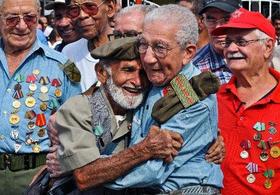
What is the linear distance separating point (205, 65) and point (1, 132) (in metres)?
1.72

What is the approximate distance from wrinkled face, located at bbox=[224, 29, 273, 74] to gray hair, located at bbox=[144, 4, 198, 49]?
888mm

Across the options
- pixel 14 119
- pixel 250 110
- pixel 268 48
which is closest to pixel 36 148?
pixel 14 119

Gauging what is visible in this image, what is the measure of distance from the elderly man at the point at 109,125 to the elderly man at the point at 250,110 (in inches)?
37.7

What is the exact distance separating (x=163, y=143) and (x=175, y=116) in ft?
0.52

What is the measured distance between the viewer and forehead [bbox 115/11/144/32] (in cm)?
538

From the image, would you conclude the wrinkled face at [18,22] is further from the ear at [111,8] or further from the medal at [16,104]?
the ear at [111,8]

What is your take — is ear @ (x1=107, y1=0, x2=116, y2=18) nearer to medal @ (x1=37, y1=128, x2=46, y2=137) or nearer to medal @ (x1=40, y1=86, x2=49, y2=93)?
medal @ (x1=40, y1=86, x2=49, y2=93)

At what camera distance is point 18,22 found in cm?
510

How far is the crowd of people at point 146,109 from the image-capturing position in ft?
11.6

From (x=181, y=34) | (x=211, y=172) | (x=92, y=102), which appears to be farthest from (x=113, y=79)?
(x=211, y=172)

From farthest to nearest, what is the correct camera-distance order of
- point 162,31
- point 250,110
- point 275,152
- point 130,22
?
point 130,22
point 250,110
point 275,152
point 162,31

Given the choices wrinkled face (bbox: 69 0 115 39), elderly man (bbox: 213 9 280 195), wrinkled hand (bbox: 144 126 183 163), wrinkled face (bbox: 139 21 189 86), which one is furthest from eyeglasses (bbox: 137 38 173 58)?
wrinkled face (bbox: 69 0 115 39)

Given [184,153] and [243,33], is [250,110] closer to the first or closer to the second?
[243,33]

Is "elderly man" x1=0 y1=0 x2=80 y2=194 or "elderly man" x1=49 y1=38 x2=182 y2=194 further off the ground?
"elderly man" x1=49 y1=38 x2=182 y2=194
